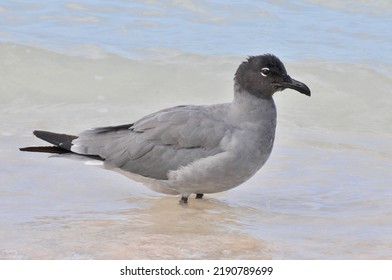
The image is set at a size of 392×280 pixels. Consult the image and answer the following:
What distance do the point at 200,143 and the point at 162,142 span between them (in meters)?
0.35

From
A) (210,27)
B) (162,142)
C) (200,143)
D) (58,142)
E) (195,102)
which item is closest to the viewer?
(200,143)

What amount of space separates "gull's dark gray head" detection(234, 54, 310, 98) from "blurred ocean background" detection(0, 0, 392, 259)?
3.17ft

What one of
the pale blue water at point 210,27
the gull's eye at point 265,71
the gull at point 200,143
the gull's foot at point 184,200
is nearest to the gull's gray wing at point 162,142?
the gull at point 200,143

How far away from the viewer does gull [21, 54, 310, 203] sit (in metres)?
7.65

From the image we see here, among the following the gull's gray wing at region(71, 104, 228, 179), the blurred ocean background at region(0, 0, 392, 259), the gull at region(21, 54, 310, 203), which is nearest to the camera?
the blurred ocean background at region(0, 0, 392, 259)

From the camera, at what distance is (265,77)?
798cm

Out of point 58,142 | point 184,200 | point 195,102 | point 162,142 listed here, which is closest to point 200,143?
point 162,142

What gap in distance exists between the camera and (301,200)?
8.21 meters

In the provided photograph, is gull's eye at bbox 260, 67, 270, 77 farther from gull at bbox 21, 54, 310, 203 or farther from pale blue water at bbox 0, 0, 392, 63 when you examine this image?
pale blue water at bbox 0, 0, 392, 63

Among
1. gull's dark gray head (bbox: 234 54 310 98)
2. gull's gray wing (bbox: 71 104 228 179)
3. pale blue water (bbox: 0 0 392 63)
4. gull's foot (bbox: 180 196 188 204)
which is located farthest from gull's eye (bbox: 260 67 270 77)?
pale blue water (bbox: 0 0 392 63)

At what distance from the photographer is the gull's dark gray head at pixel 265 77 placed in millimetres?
7980

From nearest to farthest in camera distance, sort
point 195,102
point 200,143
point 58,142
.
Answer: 1. point 200,143
2. point 58,142
3. point 195,102

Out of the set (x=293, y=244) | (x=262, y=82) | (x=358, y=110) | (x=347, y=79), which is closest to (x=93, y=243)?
(x=293, y=244)

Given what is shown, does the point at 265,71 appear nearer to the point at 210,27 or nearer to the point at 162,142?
the point at 162,142
